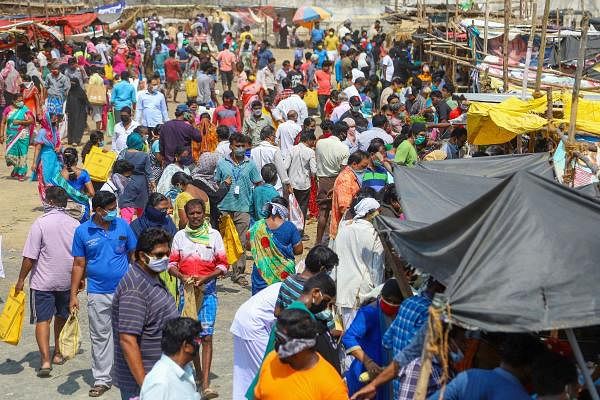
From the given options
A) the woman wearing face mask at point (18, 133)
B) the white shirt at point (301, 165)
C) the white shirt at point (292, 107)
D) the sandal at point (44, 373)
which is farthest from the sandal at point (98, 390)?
the woman wearing face mask at point (18, 133)

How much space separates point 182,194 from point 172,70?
49.2 feet

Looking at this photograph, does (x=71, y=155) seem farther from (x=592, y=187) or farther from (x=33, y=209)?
(x=592, y=187)

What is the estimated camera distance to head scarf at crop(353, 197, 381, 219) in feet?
27.4

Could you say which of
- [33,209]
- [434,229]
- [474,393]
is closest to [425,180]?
[434,229]

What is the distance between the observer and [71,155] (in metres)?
11.2

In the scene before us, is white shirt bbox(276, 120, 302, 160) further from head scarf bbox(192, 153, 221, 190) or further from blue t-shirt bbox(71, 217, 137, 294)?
blue t-shirt bbox(71, 217, 137, 294)

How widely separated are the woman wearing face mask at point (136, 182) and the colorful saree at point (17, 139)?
18.7ft

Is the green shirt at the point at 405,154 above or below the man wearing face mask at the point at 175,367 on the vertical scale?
below

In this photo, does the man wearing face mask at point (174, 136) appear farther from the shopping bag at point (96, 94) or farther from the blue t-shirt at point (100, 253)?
the shopping bag at point (96, 94)

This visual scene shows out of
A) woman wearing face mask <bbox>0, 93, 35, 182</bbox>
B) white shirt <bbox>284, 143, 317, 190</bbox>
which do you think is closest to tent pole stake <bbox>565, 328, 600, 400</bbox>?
white shirt <bbox>284, 143, 317, 190</bbox>

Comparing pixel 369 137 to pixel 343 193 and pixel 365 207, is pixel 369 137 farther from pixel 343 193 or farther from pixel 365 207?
pixel 365 207

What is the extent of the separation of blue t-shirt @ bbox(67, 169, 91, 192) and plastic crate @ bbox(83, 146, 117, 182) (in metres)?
0.84

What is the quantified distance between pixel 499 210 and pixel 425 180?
243 centimetres

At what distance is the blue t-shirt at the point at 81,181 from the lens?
1133 cm
